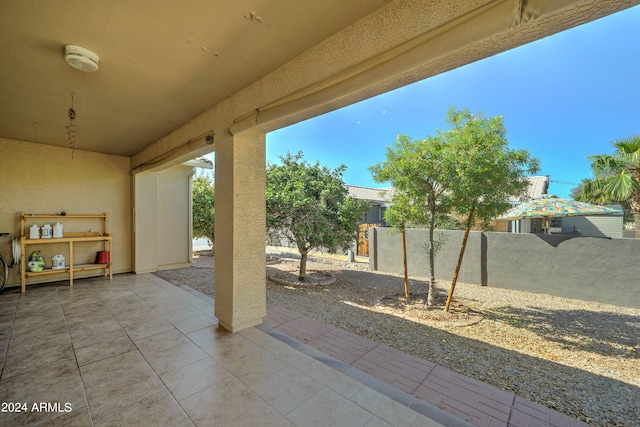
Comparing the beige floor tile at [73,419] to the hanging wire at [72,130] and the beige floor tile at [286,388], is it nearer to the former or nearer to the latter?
the beige floor tile at [286,388]

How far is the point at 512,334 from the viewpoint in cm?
355

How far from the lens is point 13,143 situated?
A: 14.6ft

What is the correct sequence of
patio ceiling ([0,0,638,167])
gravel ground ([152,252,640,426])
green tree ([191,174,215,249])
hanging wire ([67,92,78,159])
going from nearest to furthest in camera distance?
patio ceiling ([0,0,638,167]), gravel ground ([152,252,640,426]), hanging wire ([67,92,78,159]), green tree ([191,174,215,249])

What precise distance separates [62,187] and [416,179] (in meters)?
6.75

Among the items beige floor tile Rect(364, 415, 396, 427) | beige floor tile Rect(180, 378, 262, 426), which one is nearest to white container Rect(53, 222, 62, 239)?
beige floor tile Rect(180, 378, 262, 426)

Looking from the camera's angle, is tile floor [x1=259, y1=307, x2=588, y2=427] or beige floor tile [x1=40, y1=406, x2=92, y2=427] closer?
beige floor tile [x1=40, y1=406, x2=92, y2=427]

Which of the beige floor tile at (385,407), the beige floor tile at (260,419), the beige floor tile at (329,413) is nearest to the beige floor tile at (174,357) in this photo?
the beige floor tile at (260,419)

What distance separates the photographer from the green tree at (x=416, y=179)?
419 centimetres

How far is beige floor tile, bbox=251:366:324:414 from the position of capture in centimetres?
177

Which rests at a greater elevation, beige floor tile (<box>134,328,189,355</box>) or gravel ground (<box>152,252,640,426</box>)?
beige floor tile (<box>134,328,189,355</box>)

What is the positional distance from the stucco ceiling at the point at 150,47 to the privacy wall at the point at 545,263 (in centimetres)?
395

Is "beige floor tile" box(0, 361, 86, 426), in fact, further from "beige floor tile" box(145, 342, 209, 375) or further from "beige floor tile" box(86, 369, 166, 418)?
"beige floor tile" box(145, 342, 209, 375)

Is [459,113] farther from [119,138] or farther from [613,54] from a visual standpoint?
[119,138]

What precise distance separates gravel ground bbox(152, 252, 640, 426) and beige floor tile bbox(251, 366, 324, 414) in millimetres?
1433
